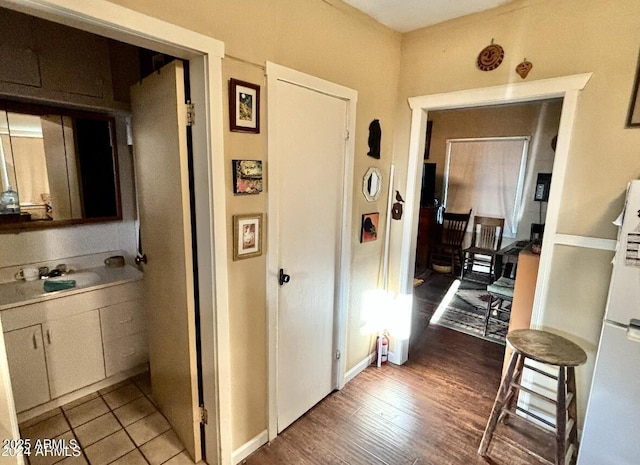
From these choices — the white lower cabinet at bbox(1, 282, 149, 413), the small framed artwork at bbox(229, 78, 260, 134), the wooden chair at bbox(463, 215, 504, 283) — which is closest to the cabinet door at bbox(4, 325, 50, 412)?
the white lower cabinet at bbox(1, 282, 149, 413)

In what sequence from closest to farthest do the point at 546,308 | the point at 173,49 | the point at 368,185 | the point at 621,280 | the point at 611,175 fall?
the point at 173,49 → the point at 621,280 → the point at 611,175 → the point at 546,308 → the point at 368,185

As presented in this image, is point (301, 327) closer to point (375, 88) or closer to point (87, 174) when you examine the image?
point (375, 88)

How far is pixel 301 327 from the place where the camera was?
196cm

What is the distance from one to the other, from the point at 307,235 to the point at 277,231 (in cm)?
24

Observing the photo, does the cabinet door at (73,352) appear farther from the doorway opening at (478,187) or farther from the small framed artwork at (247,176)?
the doorway opening at (478,187)

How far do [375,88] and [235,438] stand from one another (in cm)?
227

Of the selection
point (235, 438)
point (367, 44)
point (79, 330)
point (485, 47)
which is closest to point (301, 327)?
point (235, 438)

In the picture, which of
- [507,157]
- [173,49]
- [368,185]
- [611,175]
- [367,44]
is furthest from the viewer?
[507,157]

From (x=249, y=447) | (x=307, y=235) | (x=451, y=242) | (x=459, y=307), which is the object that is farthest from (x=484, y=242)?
(x=249, y=447)

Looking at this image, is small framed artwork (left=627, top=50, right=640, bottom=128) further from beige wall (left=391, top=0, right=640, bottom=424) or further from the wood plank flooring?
the wood plank flooring

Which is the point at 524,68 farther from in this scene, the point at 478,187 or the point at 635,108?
the point at 478,187

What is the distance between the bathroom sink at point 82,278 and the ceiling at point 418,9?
237cm

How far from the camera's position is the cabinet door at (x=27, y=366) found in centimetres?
183

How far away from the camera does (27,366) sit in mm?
1892
